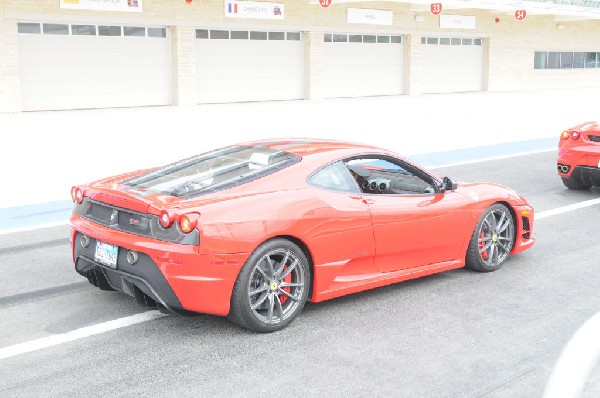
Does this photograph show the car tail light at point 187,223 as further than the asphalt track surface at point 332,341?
Yes

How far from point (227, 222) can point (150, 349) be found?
0.97 meters

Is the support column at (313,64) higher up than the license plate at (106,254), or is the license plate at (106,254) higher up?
the support column at (313,64)

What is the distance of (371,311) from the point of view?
588 cm

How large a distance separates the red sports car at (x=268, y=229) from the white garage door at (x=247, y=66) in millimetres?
19734

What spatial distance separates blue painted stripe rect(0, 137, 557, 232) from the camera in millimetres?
9328

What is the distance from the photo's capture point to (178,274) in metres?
4.99

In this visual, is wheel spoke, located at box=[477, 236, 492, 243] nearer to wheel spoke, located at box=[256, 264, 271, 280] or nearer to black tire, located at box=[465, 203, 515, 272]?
black tire, located at box=[465, 203, 515, 272]

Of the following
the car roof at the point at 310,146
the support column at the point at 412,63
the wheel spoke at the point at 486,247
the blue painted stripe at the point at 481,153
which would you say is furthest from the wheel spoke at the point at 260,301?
the support column at the point at 412,63

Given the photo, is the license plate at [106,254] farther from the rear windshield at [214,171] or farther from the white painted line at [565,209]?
the white painted line at [565,209]

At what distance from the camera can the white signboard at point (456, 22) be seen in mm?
33312

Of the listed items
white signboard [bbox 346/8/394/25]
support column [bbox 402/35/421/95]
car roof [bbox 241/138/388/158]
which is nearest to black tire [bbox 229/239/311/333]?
car roof [bbox 241/138/388/158]

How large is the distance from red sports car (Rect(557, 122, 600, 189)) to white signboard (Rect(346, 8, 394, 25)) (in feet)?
64.6

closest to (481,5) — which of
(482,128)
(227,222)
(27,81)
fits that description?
(482,128)

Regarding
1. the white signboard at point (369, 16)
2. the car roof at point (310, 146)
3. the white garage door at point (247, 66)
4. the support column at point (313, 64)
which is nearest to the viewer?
the car roof at point (310, 146)
